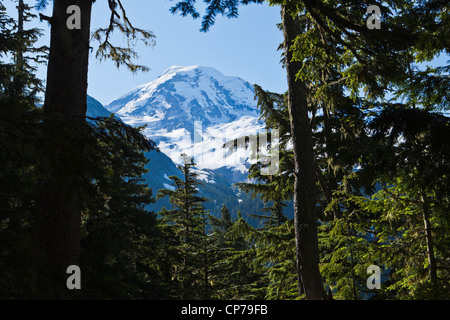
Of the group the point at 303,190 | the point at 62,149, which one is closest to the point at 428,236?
the point at 303,190

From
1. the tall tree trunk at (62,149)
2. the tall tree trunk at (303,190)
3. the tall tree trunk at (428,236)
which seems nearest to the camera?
the tall tree trunk at (62,149)

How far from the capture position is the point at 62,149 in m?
2.99

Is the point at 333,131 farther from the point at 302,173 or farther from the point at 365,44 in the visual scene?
the point at 365,44

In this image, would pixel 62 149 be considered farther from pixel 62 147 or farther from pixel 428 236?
pixel 428 236

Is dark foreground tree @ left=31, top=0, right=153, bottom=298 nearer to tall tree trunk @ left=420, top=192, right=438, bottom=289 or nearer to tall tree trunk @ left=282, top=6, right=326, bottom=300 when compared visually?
tall tree trunk @ left=282, top=6, right=326, bottom=300

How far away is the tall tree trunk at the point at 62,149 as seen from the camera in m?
2.98

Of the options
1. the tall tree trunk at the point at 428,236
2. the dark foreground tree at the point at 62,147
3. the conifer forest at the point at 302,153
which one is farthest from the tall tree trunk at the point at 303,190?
the dark foreground tree at the point at 62,147

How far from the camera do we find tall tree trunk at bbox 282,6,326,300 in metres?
6.45

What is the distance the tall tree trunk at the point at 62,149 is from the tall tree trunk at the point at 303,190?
13.6 ft

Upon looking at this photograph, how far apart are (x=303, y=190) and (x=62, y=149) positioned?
5.13 metres

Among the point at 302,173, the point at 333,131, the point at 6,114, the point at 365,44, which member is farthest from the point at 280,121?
the point at 6,114

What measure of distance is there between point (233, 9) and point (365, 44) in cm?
245

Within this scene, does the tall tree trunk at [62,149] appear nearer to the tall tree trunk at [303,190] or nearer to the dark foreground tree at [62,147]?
the dark foreground tree at [62,147]

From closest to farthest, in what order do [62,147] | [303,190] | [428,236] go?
[62,147]
[428,236]
[303,190]
